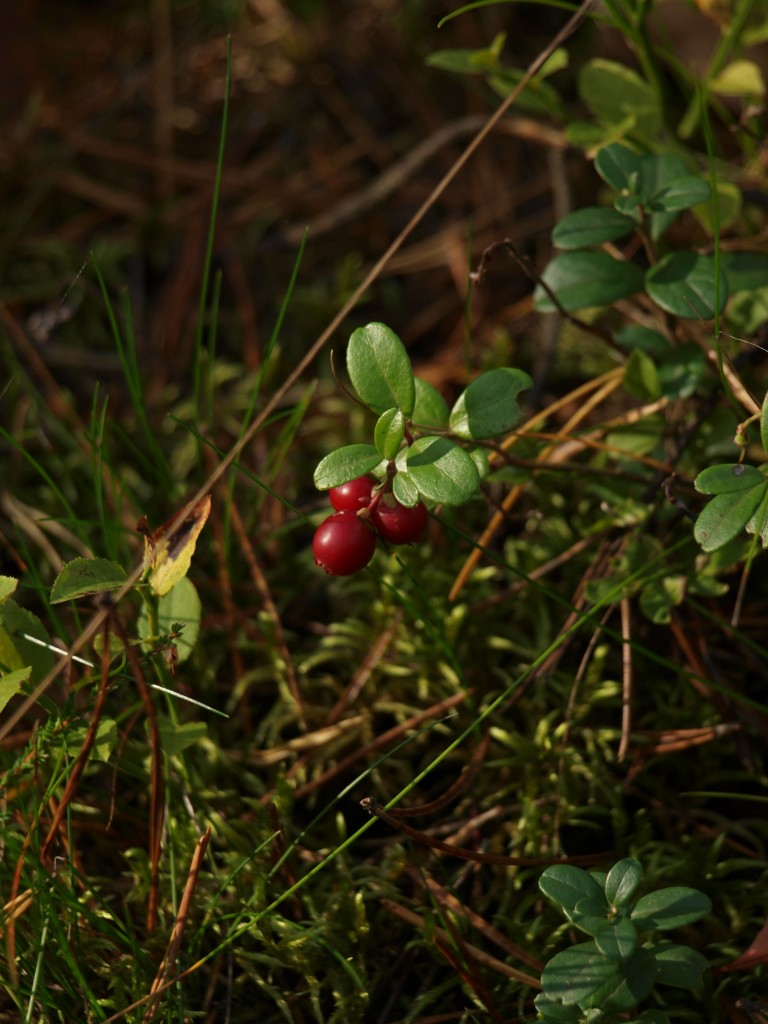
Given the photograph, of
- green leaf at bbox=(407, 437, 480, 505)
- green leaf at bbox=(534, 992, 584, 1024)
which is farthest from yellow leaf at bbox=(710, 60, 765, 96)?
green leaf at bbox=(534, 992, 584, 1024)

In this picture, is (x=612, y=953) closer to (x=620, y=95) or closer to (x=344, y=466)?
(x=344, y=466)

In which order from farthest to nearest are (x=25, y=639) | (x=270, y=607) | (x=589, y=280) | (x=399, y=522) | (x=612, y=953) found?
(x=270, y=607), (x=589, y=280), (x=25, y=639), (x=399, y=522), (x=612, y=953)

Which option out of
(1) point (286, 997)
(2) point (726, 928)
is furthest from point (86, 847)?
(2) point (726, 928)

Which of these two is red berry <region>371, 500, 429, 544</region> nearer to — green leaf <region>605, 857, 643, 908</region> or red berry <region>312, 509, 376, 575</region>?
red berry <region>312, 509, 376, 575</region>

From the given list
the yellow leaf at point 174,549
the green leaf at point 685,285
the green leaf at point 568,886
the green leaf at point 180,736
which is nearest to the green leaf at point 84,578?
the yellow leaf at point 174,549

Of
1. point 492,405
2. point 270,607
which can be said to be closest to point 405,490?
point 492,405

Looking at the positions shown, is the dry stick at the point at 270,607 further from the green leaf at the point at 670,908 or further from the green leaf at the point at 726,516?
the green leaf at the point at 726,516
